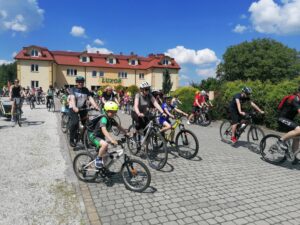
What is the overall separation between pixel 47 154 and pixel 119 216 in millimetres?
4117

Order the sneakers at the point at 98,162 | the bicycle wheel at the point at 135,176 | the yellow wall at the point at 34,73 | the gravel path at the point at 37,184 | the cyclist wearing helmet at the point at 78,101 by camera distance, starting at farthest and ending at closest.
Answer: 1. the yellow wall at the point at 34,73
2. the cyclist wearing helmet at the point at 78,101
3. the sneakers at the point at 98,162
4. the bicycle wheel at the point at 135,176
5. the gravel path at the point at 37,184

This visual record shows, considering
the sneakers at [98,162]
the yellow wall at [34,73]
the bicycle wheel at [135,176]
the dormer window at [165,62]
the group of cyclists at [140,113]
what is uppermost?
the dormer window at [165,62]

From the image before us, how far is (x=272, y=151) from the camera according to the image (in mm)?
6914

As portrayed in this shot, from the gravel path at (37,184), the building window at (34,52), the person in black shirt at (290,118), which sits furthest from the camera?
the building window at (34,52)

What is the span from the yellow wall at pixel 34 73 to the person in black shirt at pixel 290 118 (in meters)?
49.6

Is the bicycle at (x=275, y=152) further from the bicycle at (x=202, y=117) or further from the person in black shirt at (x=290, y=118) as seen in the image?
the bicycle at (x=202, y=117)

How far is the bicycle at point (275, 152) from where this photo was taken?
649 centimetres

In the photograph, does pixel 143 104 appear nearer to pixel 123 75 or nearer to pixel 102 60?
pixel 123 75

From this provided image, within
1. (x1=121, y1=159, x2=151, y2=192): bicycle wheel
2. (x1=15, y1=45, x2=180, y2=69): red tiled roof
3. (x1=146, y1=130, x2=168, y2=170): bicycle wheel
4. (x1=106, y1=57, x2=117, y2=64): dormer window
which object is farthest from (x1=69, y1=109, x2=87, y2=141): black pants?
(x1=106, y1=57, x2=117, y2=64): dormer window

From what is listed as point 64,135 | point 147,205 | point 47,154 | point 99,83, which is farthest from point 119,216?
point 99,83

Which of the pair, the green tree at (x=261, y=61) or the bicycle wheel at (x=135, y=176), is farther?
the green tree at (x=261, y=61)

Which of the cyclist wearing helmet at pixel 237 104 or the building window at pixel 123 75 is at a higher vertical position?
the building window at pixel 123 75

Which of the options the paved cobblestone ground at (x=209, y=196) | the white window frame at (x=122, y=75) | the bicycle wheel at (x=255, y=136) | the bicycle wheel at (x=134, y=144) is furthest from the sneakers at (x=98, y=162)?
the white window frame at (x=122, y=75)

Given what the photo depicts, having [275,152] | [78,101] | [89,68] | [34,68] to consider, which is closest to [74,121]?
[78,101]
